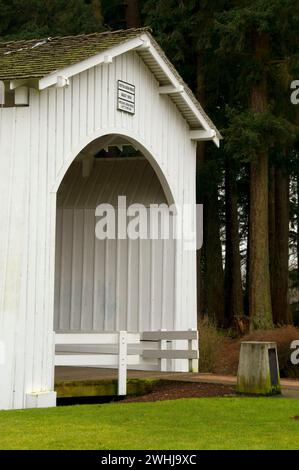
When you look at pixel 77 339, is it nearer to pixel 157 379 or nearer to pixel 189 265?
pixel 157 379

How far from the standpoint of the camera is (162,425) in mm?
11438

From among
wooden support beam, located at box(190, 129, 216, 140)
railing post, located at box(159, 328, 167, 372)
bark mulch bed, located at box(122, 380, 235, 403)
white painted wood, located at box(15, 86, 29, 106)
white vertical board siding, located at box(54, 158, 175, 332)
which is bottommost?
bark mulch bed, located at box(122, 380, 235, 403)

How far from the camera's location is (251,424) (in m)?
11.5

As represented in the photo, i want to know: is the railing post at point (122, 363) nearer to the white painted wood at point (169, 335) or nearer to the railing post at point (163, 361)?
the white painted wood at point (169, 335)

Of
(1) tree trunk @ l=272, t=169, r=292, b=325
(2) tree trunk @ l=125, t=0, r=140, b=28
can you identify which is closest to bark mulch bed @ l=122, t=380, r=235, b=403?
(1) tree trunk @ l=272, t=169, r=292, b=325

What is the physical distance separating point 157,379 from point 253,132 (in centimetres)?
1164

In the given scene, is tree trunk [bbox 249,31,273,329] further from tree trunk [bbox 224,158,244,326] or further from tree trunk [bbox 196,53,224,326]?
tree trunk [bbox 224,158,244,326]

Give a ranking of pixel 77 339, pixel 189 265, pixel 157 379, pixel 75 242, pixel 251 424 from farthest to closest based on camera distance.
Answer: pixel 75 242, pixel 189 265, pixel 157 379, pixel 77 339, pixel 251 424

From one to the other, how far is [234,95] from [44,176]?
17.9 metres

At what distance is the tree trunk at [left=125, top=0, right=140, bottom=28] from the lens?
3291cm

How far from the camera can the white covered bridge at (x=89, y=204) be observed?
1394 centimetres

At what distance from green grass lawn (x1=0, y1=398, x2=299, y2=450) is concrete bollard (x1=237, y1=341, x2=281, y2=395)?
669 mm

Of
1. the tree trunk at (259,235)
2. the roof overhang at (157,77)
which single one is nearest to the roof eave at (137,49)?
the roof overhang at (157,77)

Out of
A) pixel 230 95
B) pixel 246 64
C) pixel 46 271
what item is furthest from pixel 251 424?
pixel 230 95
